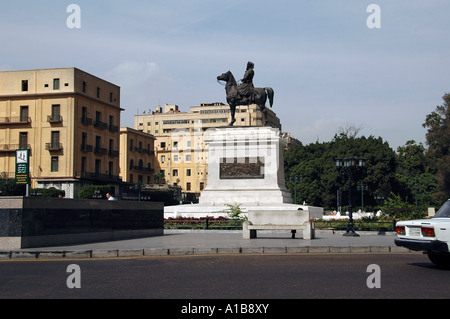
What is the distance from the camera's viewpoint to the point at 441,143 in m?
64.9

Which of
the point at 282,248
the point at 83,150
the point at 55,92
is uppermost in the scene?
the point at 55,92

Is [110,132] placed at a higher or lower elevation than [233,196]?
higher

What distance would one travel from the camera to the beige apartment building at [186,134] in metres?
108

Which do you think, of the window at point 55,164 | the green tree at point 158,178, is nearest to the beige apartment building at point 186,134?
the green tree at point 158,178

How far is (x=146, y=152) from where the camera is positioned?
314 feet

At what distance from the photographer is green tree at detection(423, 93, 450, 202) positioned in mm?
60481

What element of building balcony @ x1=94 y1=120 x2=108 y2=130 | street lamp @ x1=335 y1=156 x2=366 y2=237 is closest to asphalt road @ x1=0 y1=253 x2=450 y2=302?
street lamp @ x1=335 y1=156 x2=366 y2=237

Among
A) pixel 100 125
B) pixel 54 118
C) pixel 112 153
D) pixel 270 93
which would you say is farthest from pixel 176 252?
pixel 112 153

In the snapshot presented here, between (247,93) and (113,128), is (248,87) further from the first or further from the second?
(113,128)

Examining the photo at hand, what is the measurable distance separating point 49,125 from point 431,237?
200 feet
